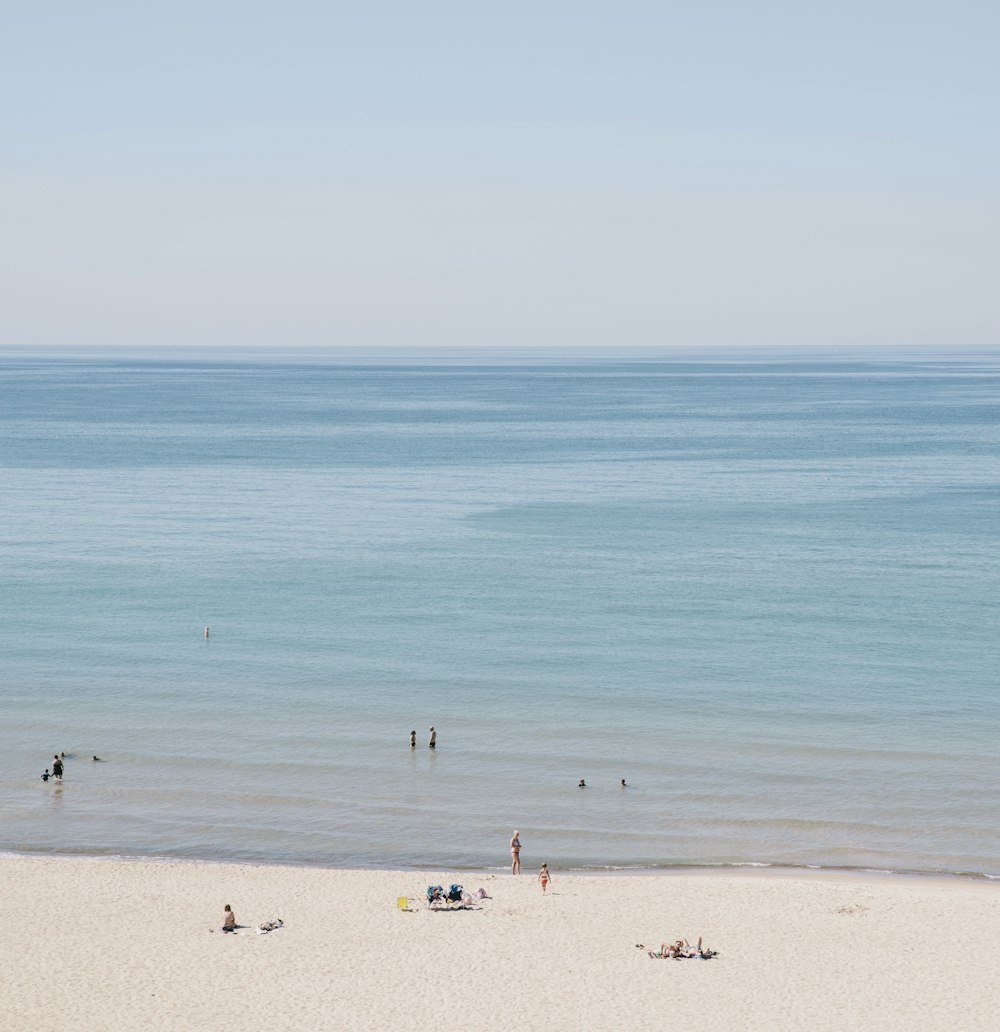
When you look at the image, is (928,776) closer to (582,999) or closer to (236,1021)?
(582,999)

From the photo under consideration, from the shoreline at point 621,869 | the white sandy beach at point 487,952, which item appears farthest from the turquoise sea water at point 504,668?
the white sandy beach at point 487,952

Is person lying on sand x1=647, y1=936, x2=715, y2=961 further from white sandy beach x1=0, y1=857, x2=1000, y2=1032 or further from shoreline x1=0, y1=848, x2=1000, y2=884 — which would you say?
shoreline x1=0, y1=848, x2=1000, y2=884

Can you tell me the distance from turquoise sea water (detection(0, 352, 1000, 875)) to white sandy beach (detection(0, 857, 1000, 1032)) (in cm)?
219

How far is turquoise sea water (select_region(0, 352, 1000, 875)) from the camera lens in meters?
36.5

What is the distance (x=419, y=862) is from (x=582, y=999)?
8860mm

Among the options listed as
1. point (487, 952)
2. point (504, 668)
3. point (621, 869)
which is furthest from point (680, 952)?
point (504, 668)

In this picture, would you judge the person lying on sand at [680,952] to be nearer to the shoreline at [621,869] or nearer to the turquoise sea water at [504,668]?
the shoreline at [621,869]

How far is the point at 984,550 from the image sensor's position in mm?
70625

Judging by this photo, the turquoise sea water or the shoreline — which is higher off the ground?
the turquoise sea water

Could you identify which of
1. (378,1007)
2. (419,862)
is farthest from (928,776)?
(378,1007)

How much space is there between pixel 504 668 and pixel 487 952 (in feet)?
70.5

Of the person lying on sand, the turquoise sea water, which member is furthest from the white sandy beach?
the turquoise sea water

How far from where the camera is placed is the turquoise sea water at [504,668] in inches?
1438

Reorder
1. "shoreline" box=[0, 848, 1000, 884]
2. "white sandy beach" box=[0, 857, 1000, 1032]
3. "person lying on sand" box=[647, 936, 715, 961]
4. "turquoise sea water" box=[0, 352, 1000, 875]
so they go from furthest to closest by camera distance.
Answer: "turquoise sea water" box=[0, 352, 1000, 875], "shoreline" box=[0, 848, 1000, 884], "person lying on sand" box=[647, 936, 715, 961], "white sandy beach" box=[0, 857, 1000, 1032]
